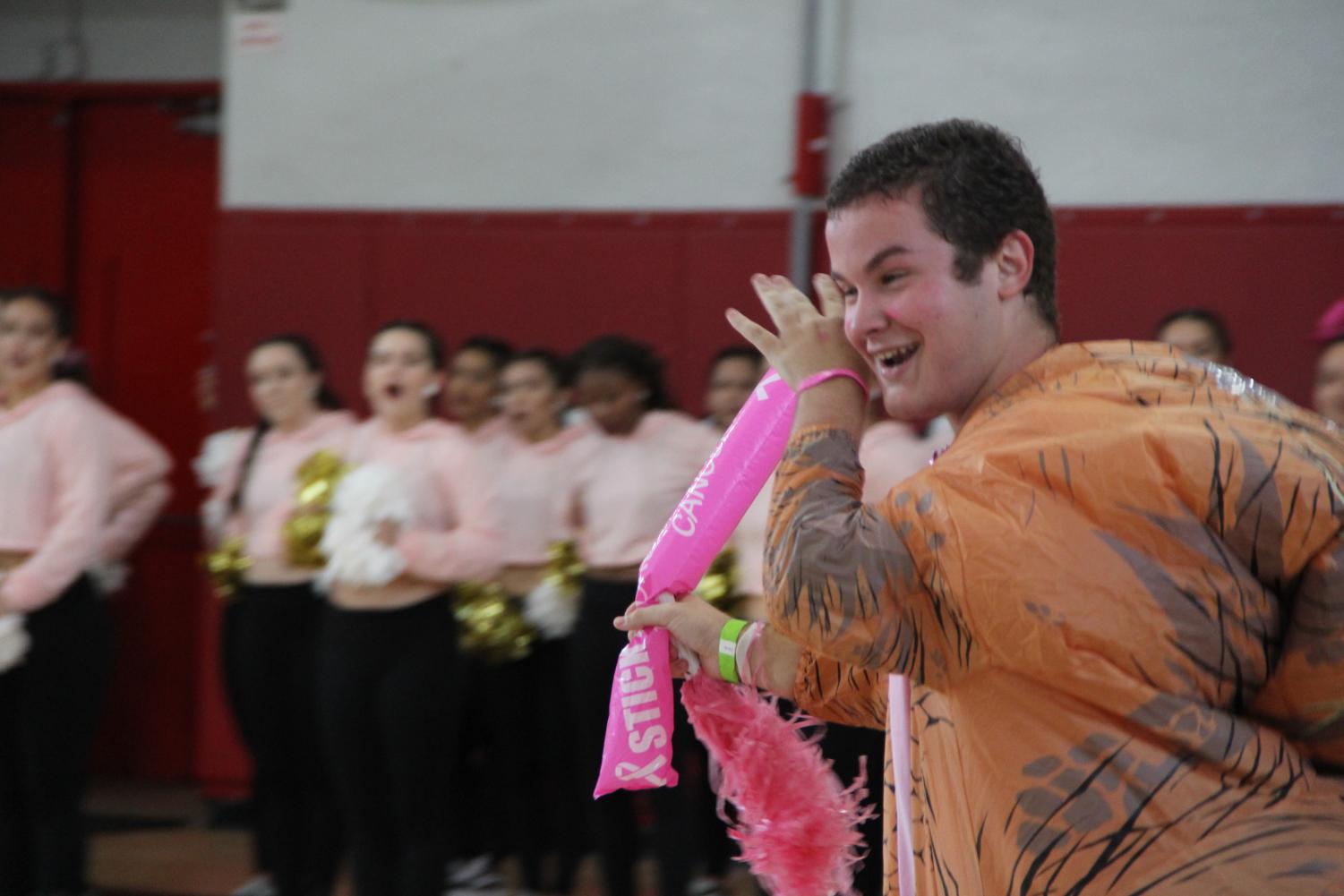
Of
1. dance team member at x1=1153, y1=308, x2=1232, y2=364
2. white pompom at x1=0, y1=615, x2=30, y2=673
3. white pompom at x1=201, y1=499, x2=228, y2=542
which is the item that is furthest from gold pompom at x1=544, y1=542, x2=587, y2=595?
dance team member at x1=1153, y1=308, x2=1232, y2=364

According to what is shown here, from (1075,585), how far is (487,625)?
157 inches

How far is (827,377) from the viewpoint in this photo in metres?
1.48

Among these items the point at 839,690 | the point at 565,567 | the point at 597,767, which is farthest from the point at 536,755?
the point at 839,690

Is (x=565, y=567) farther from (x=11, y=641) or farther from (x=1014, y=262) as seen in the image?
(x=1014, y=262)

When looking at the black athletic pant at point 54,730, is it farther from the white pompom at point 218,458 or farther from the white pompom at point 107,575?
the white pompom at point 218,458

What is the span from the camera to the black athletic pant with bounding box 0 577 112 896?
14.6 ft

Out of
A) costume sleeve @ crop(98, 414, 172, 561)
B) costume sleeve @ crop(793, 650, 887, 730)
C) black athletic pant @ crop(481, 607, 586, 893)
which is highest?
costume sleeve @ crop(793, 650, 887, 730)

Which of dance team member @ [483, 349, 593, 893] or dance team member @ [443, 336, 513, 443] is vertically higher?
dance team member @ [443, 336, 513, 443]

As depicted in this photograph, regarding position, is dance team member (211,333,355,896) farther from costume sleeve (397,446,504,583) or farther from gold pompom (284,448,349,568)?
costume sleeve (397,446,504,583)

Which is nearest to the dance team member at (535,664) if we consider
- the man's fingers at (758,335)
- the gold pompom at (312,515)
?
the gold pompom at (312,515)

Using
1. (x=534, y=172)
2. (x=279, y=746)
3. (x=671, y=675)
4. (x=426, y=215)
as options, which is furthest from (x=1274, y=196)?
(x=671, y=675)

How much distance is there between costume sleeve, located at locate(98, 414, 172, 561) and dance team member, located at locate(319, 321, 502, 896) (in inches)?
43.2

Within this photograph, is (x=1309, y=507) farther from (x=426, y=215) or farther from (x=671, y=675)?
(x=426, y=215)

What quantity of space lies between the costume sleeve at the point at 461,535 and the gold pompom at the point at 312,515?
341mm
